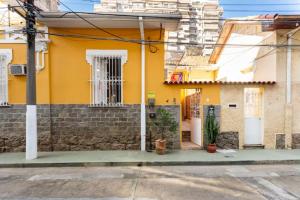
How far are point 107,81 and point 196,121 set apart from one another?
3.75m

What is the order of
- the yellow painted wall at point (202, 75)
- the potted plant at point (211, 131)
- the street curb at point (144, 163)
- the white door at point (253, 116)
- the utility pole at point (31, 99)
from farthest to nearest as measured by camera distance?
the yellow painted wall at point (202, 75), the white door at point (253, 116), the potted plant at point (211, 131), the utility pole at point (31, 99), the street curb at point (144, 163)

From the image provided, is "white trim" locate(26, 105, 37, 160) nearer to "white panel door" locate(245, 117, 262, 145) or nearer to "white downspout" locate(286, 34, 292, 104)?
"white panel door" locate(245, 117, 262, 145)

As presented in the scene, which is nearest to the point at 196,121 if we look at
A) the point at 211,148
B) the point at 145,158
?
the point at 211,148

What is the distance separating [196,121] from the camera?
9461mm

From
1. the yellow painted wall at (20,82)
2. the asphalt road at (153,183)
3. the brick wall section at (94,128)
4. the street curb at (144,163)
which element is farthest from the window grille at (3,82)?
the asphalt road at (153,183)

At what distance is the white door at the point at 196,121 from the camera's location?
9.11 meters

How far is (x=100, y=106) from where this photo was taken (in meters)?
8.66

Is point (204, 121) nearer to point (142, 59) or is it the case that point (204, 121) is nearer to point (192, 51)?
point (142, 59)

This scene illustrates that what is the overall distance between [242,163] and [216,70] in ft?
29.2

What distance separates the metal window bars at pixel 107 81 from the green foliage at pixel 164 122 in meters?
1.44

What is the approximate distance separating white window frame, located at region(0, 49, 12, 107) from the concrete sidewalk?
1.90m

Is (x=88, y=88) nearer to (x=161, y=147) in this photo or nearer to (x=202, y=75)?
(x=161, y=147)

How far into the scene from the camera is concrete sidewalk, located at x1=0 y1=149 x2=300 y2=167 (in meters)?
7.15

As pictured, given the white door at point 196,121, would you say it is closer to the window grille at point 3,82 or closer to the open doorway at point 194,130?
the open doorway at point 194,130
